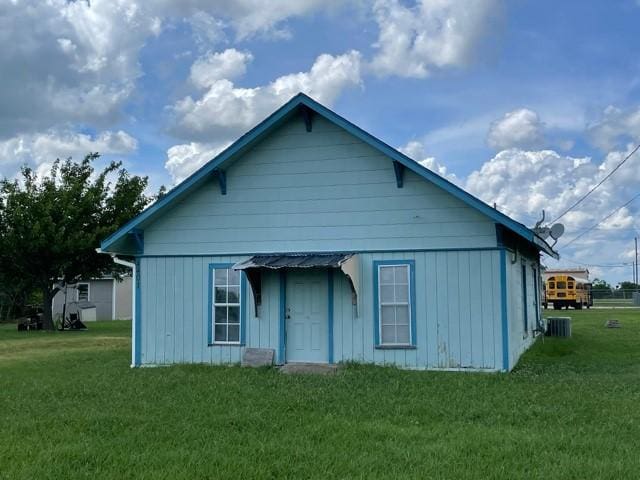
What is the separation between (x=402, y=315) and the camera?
13.1 meters

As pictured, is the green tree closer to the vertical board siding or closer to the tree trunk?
the tree trunk

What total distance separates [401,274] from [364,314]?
1.06 m

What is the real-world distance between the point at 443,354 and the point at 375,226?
9.02 feet

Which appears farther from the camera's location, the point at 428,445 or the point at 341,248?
the point at 341,248

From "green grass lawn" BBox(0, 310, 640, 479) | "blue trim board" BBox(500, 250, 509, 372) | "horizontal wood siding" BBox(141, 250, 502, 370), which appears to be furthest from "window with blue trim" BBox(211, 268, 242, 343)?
"blue trim board" BBox(500, 250, 509, 372)

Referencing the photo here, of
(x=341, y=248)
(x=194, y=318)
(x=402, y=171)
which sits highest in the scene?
(x=402, y=171)

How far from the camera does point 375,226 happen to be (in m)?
13.3

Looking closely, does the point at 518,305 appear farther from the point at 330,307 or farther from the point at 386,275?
the point at 330,307

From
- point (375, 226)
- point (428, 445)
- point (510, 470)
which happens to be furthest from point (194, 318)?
point (510, 470)

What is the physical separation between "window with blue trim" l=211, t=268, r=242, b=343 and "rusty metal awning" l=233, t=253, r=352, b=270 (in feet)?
1.98

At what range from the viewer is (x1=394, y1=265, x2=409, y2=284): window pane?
13.1m

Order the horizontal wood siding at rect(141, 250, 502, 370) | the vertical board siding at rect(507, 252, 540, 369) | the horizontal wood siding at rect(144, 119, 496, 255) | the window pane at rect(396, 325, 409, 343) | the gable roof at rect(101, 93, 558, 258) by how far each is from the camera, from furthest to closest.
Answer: the vertical board siding at rect(507, 252, 540, 369) → the window pane at rect(396, 325, 409, 343) → the horizontal wood siding at rect(144, 119, 496, 255) → the horizontal wood siding at rect(141, 250, 502, 370) → the gable roof at rect(101, 93, 558, 258)

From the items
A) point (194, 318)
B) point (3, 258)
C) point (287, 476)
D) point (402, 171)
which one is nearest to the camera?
point (287, 476)

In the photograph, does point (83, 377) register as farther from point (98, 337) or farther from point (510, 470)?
point (98, 337)
